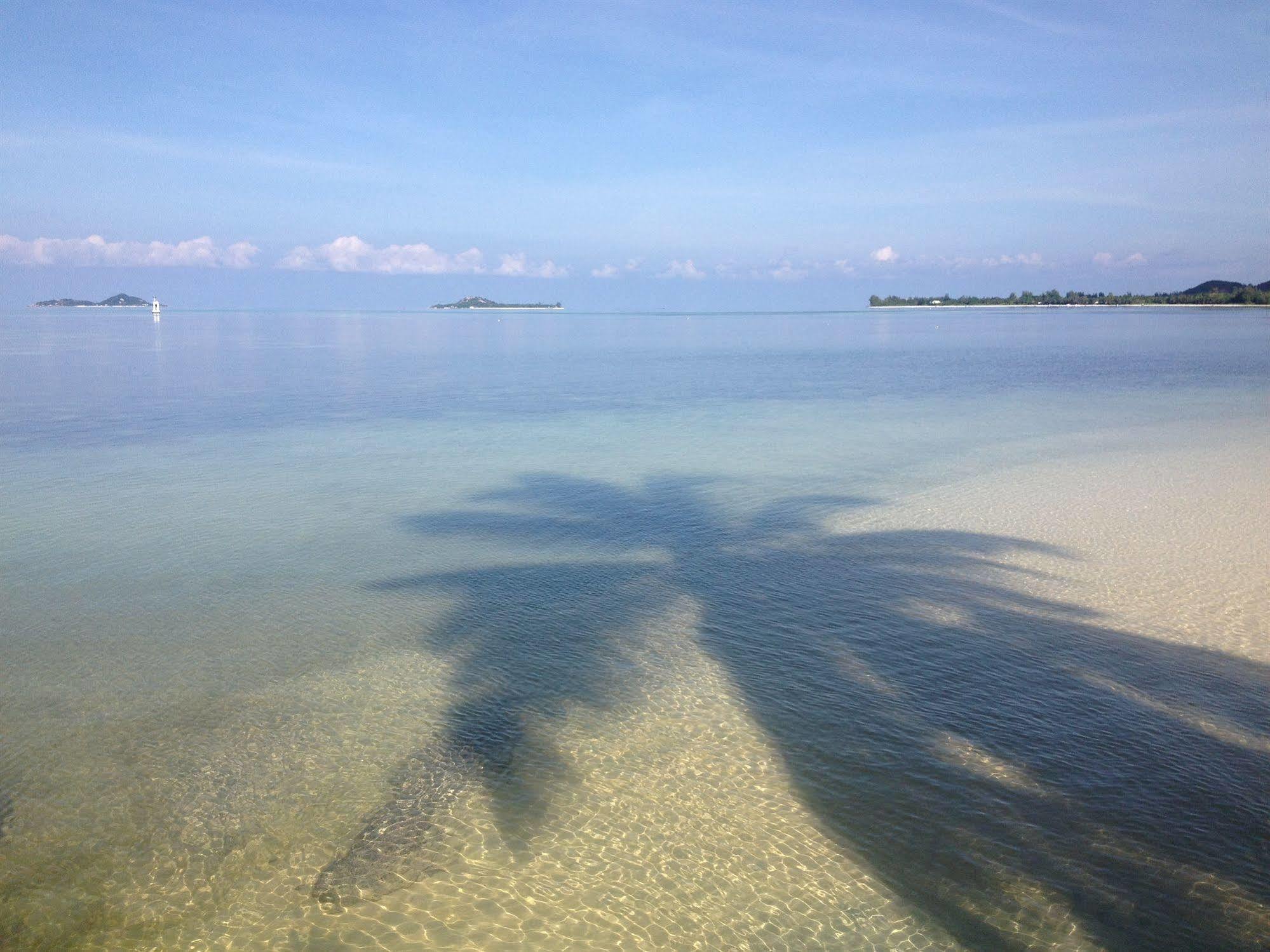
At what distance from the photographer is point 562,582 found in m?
11.0

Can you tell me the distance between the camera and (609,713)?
Answer: 25.1ft

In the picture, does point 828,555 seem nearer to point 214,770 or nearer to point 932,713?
point 932,713

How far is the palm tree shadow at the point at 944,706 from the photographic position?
5.50 m

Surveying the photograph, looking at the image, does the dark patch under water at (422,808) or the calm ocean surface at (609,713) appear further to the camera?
the dark patch under water at (422,808)

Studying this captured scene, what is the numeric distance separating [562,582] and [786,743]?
451 cm

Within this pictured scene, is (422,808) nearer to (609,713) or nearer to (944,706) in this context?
(609,713)

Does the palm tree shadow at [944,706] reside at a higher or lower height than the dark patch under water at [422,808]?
higher

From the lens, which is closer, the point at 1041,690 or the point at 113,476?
the point at 1041,690

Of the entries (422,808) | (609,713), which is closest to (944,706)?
(609,713)

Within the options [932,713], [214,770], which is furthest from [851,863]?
[214,770]

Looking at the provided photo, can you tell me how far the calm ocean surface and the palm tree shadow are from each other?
37mm

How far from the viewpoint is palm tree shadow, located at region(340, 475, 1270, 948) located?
A: 5.50m

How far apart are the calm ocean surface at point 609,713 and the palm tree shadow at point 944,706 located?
4cm

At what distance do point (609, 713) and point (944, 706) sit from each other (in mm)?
2988
